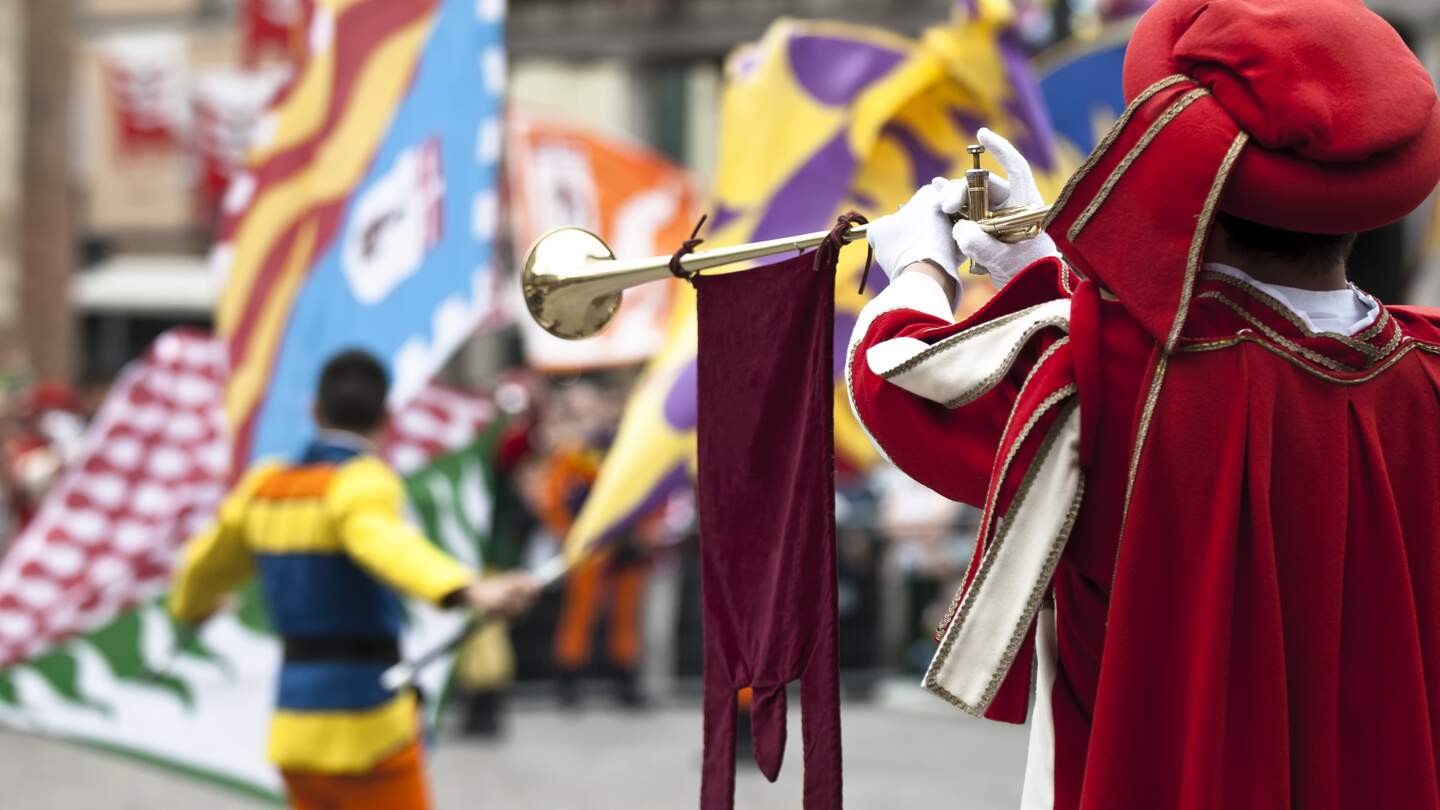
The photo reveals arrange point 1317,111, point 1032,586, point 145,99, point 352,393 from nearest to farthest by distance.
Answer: point 1317,111 → point 1032,586 → point 352,393 → point 145,99

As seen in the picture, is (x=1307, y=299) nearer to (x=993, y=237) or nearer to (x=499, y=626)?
(x=993, y=237)

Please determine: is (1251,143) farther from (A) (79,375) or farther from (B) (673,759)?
(A) (79,375)

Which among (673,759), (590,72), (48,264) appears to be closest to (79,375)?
(48,264)

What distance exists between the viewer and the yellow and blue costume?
4.73m

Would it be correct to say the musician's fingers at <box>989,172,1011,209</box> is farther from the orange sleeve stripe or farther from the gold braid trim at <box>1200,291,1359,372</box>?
the orange sleeve stripe

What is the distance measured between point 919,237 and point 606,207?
6759mm

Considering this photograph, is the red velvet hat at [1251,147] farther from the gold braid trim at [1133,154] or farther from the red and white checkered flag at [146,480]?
the red and white checkered flag at [146,480]

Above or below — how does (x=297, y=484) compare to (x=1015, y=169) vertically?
below

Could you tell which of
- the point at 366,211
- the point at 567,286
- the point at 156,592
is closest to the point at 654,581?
the point at 156,592

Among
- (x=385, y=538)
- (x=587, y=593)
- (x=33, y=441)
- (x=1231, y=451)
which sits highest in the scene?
(x=1231, y=451)

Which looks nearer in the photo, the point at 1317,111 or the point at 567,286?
the point at 1317,111

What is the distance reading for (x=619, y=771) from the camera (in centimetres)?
899

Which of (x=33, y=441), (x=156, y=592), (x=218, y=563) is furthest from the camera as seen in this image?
(x=33, y=441)

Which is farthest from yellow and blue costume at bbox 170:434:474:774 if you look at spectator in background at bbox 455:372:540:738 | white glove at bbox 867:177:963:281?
spectator in background at bbox 455:372:540:738
